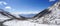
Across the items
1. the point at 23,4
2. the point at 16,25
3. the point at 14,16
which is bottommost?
the point at 16,25

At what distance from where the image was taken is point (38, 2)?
1331 millimetres

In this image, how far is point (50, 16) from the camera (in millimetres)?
1322

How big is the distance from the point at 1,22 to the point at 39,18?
0.47 meters

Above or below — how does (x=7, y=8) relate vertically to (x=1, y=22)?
above

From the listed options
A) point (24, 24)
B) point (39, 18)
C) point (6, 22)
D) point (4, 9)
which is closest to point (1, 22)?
point (6, 22)

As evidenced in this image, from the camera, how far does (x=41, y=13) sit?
52.1 inches

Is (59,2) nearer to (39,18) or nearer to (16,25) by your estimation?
(39,18)

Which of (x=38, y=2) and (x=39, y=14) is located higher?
(x=38, y=2)

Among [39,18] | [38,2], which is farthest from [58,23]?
[38,2]

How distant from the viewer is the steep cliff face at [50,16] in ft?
4.30

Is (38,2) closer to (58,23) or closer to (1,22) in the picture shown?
(58,23)

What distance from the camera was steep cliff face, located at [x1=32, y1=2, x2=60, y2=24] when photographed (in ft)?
4.30

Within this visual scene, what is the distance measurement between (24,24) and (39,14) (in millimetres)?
216

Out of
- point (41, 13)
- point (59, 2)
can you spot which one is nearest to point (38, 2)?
point (41, 13)
